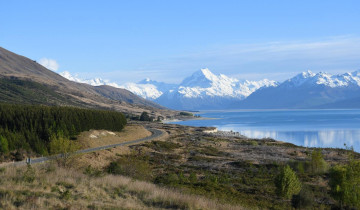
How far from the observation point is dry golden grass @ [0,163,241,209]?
15703 millimetres

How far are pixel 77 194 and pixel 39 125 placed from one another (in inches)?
1777

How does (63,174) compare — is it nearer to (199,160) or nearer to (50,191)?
(50,191)

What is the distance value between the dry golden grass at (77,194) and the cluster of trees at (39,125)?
76.8 feet

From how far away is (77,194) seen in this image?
59.1 ft

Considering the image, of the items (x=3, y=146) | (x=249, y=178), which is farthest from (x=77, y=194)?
(x=3, y=146)

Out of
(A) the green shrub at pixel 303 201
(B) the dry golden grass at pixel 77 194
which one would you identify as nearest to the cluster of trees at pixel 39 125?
(B) the dry golden grass at pixel 77 194

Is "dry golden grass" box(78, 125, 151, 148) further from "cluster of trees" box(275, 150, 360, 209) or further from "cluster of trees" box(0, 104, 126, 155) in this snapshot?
"cluster of trees" box(275, 150, 360, 209)

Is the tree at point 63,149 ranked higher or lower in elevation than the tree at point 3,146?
higher

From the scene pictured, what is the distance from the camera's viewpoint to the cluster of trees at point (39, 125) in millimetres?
50469

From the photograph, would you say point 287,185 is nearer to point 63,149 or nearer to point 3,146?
point 63,149

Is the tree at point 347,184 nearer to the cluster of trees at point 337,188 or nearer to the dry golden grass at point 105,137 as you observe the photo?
the cluster of trees at point 337,188

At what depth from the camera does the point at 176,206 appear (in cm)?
1812

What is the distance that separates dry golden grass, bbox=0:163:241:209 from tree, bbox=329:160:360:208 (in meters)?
15.2

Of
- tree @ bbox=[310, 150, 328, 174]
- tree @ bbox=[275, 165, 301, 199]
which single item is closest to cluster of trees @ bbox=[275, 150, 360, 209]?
tree @ bbox=[275, 165, 301, 199]
